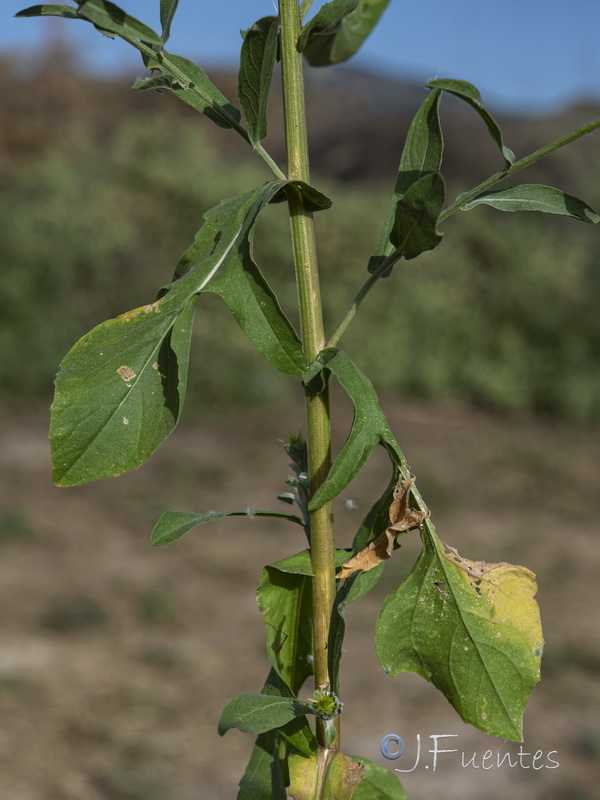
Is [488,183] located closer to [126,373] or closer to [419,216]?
[419,216]

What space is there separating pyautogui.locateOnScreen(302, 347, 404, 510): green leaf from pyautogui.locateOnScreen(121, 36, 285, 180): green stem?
0.50ft

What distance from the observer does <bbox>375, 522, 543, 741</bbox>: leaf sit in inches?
26.6

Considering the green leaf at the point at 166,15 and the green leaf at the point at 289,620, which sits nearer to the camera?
the green leaf at the point at 166,15

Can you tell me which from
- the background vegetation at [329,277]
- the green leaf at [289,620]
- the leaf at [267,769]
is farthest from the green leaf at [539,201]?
the background vegetation at [329,277]

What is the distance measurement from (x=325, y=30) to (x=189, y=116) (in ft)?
36.8

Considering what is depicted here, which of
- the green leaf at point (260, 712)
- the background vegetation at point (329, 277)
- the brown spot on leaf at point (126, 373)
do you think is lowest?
the green leaf at point (260, 712)

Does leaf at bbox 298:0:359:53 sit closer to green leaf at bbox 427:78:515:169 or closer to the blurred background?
green leaf at bbox 427:78:515:169

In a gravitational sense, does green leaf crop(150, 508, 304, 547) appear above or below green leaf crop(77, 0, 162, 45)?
below

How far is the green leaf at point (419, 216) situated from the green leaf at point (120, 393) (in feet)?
0.53

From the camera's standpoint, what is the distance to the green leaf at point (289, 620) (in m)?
0.78

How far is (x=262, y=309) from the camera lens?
65cm

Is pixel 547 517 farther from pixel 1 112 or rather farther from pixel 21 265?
pixel 1 112

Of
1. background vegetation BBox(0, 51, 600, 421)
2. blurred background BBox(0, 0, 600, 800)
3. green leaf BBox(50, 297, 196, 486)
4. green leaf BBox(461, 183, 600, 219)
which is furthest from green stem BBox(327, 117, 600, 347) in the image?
background vegetation BBox(0, 51, 600, 421)

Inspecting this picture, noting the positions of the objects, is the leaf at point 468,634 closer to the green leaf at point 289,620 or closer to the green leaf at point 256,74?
the green leaf at point 289,620
